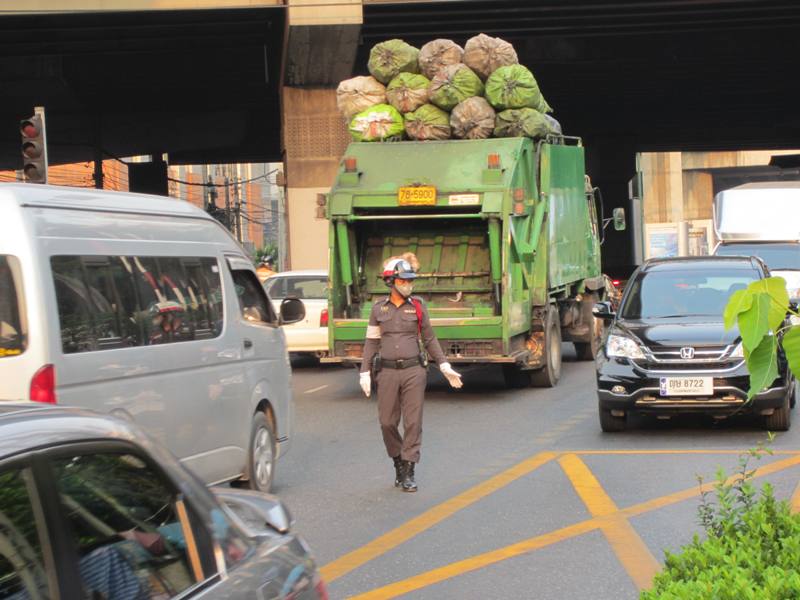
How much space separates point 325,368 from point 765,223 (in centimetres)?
1082

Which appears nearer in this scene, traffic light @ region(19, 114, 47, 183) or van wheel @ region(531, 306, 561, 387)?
traffic light @ region(19, 114, 47, 183)

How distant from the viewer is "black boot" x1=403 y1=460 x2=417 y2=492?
1016 cm

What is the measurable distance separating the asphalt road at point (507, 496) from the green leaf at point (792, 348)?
360cm

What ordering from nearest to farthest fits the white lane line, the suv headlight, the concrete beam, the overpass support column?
the suv headlight
the white lane line
the concrete beam
the overpass support column

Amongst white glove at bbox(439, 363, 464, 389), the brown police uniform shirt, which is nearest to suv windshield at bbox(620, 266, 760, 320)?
white glove at bbox(439, 363, 464, 389)

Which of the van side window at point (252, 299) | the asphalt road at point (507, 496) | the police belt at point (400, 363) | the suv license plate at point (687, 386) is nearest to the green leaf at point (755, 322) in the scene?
the asphalt road at point (507, 496)

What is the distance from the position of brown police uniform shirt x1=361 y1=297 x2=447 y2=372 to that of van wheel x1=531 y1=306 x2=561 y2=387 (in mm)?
6449

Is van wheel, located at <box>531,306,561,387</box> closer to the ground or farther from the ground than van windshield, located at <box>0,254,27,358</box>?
closer to the ground

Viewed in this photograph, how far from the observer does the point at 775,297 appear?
338 centimetres

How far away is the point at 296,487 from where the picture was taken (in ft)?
34.6

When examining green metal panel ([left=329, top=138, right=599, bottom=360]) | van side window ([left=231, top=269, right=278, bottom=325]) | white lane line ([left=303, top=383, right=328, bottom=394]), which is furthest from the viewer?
white lane line ([left=303, top=383, right=328, bottom=394])

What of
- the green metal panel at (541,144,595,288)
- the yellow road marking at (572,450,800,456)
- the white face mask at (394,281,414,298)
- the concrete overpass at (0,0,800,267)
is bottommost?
the yellow road marking at (572,450,800,456)

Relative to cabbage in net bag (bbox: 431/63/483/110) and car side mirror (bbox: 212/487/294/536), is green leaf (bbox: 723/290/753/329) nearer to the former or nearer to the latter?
car side mirror (bbox: 212/487/294/536)

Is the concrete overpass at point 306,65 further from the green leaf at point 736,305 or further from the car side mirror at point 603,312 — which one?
the green leaf at point 736,305
